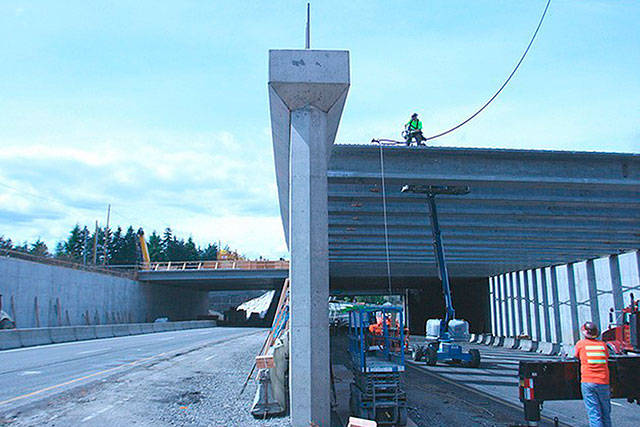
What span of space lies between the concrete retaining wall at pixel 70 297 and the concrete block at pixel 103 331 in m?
3.69

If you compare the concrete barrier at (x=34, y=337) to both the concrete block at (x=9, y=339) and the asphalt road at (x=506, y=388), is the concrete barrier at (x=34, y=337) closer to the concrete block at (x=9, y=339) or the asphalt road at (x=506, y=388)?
the concrete block at (x=9, y=339)

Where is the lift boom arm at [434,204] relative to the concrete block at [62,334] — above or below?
above

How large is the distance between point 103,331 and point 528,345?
93.0ft

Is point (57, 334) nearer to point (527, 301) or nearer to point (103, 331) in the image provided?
point (103, 331)

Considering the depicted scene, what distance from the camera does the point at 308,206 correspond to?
9.08 meters

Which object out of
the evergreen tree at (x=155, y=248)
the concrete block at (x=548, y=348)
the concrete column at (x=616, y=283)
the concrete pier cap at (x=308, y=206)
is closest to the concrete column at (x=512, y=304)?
the concrete block at (x=548, y=348)

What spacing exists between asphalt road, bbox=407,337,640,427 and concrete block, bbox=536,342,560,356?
178 inches

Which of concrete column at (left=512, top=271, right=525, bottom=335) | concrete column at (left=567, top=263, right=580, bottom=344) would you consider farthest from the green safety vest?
concrete column at (left=512, top=271, right=525, bottom=335)

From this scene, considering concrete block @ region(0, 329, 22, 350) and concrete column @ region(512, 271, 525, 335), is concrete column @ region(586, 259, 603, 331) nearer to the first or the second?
concrete column @ region(512, 271, 525, 335)

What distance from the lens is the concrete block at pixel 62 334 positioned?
92.3 feet

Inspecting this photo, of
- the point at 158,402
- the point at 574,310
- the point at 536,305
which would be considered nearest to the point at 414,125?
the point at 158,402

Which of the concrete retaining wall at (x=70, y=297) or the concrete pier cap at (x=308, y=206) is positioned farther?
the concrete retaining wall at (x=70, y=297)

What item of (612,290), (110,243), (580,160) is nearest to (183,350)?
(580,160)

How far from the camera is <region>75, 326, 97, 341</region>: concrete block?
31.0 m
